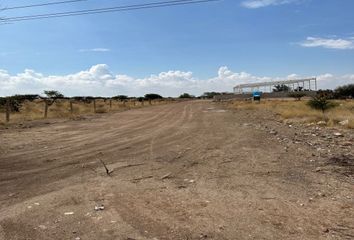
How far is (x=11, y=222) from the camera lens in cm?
684

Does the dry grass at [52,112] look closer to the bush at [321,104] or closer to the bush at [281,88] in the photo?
the bush at [321,104]

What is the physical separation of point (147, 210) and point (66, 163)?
18.1 ft

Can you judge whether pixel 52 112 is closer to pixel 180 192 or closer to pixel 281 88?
pixel 180 192

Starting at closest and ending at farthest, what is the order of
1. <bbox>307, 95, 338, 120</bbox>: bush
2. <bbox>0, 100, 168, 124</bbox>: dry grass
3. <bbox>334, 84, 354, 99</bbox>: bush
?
<bbox>307, 95, 338, 120</bbox>: bush < <bbox>0, 100, 168, 124</bbox>: dry grass < <bbox>334, 84, 354, 99</bbox>: bush

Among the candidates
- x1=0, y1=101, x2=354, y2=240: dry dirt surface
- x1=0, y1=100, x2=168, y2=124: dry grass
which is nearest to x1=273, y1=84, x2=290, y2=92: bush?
x1=0, y1=100, x2=168, y2=124: dry grass

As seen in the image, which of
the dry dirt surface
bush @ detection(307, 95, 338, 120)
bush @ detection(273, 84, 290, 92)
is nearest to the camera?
the dry dirt surface

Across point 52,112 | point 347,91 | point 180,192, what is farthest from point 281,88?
point 180,192

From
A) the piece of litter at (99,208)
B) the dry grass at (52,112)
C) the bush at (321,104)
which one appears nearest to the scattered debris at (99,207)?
the piece of litter at (99,208)

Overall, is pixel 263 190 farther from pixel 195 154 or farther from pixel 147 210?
pixel 195 154

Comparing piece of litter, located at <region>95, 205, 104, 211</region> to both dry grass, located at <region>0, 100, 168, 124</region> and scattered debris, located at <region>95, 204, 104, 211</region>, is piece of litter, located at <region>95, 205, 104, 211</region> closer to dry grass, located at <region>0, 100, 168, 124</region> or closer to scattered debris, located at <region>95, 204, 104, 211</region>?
scattered debris, located at <region>95, 204, 104, 211</region>

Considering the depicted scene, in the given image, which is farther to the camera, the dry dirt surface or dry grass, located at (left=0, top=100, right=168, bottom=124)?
dry grass, located at (left=0, top=100, right=168, bottom=124)

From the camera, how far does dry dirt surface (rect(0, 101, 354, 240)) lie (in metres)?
6.38

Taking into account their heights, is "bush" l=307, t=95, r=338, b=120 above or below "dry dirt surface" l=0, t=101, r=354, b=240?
above

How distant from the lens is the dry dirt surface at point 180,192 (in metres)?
6.38
